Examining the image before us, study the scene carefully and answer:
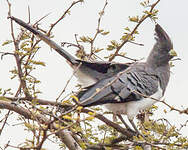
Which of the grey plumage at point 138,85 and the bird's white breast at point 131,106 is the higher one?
the grey plumage at point 138,85

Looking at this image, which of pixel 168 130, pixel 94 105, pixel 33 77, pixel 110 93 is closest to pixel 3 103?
pixel 33 77

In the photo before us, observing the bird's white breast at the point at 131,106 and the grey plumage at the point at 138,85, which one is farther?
the bird's white breast at the point at 131,106

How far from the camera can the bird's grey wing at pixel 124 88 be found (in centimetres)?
419

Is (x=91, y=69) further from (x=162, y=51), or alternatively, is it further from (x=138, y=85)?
(x=162, y=51)

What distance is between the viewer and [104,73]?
464cm

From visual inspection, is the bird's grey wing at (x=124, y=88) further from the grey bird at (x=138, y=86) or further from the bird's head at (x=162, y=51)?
the bird's head at (x=162, y=51)

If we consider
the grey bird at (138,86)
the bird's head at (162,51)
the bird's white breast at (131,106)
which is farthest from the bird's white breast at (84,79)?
the bird's head at (162,51)

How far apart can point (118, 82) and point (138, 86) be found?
0.34 metres

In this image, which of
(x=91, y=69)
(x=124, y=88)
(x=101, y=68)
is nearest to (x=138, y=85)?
(x=124, y=88)

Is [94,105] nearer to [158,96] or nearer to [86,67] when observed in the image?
[86,67]

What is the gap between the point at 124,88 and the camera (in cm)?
454

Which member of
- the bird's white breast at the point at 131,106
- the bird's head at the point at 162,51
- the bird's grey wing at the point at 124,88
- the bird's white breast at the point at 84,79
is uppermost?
the bird's head at the point at 162,51

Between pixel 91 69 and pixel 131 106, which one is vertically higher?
pixel 91 69

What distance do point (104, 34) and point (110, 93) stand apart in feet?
2.42
